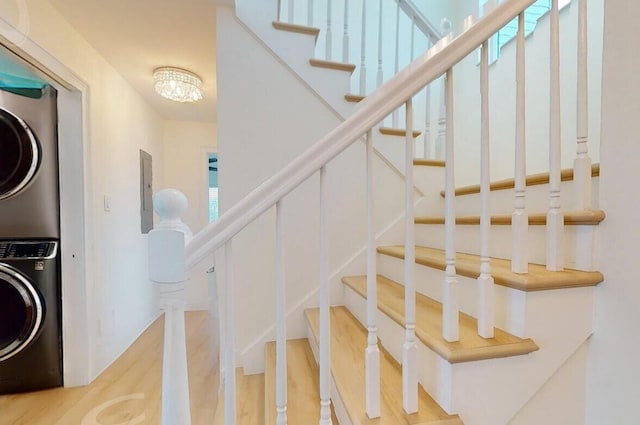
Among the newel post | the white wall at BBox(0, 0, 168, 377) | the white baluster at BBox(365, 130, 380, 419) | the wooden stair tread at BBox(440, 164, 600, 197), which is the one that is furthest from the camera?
the white wall at BBox(0, 0, 168, 377)

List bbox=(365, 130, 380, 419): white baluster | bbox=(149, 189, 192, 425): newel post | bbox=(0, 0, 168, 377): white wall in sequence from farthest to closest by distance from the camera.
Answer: bbox=(0, 0, 168, 377): white wall
bbox=(365, 130, 380, 419): white baluster
bbox=(149, 189, 192, 425): newel post

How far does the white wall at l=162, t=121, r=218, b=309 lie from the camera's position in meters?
3.69

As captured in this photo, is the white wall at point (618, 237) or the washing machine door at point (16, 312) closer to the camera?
the white wall at point (618, 237)

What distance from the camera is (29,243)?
1962 mm

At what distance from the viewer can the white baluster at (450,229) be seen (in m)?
0.83

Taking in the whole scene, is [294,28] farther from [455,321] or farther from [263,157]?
[455,321]

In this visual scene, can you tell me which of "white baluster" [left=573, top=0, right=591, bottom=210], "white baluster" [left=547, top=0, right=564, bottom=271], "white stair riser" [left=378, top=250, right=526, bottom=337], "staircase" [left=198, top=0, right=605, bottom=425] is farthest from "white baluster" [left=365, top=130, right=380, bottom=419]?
"white baluster" [left=573, top=0, right=591, bottom=210]

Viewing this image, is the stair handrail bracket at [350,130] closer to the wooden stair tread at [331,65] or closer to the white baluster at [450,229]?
the white baluster at [450,229]

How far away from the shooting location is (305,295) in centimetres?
174

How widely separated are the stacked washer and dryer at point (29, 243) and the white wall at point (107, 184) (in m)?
0.11

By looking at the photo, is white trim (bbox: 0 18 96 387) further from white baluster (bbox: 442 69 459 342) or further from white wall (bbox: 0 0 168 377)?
white baluster (bbox: 442 69 459 342)

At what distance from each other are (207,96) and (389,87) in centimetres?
260

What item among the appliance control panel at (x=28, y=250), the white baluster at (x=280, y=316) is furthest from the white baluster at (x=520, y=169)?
the appliance control panel at (x=28, y=250)

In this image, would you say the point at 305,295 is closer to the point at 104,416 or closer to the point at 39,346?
the point at 104,416
